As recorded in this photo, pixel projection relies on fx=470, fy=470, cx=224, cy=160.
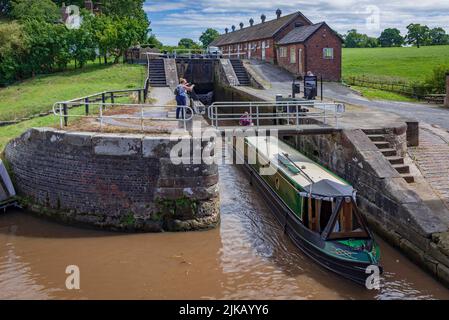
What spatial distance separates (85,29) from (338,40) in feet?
67.4

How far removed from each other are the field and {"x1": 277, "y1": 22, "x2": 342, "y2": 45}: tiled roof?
11.7 metres

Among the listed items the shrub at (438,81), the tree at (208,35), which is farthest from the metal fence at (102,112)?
the tree at (208,35)

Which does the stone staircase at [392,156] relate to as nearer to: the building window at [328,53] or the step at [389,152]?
the step at [389,152]

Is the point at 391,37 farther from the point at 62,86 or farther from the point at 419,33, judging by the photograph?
the point at 62,86

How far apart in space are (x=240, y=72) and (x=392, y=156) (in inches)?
883

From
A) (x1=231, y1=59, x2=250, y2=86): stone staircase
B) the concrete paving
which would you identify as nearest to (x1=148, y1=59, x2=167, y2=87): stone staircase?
(x1=231, y1=59, x2=250, y2=86): stone staircase

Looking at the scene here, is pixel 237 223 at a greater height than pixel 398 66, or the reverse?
pixel 398 66

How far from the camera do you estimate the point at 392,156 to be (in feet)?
45.1

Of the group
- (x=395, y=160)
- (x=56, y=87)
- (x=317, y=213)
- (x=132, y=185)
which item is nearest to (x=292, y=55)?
(x=56, y=87)

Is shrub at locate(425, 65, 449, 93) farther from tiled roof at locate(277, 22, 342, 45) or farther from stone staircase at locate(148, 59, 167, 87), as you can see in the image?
stone staircase at locate(148, 59, 167, 87)

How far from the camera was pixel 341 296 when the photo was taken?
9.18 m
